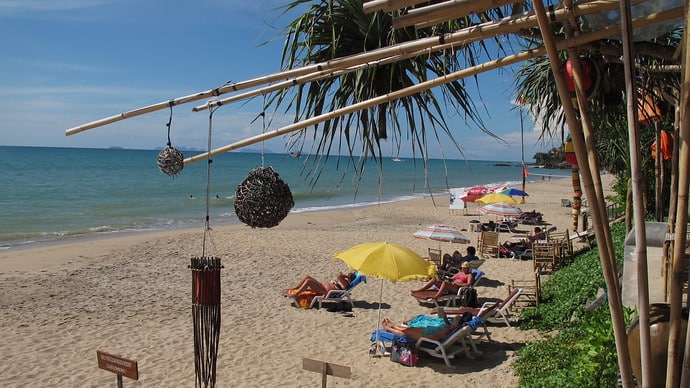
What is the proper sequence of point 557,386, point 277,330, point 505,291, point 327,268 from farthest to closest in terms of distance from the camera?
1. point 327,268
2. point 505,291
3. point 277,330
4. point 557,386

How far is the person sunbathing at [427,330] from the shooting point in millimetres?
7270

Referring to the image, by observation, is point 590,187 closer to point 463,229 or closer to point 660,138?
point 660,138

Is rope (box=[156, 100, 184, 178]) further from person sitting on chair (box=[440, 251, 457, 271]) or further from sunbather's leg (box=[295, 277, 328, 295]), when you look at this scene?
person sitting on chair (box=[440, 251, 457, 271])

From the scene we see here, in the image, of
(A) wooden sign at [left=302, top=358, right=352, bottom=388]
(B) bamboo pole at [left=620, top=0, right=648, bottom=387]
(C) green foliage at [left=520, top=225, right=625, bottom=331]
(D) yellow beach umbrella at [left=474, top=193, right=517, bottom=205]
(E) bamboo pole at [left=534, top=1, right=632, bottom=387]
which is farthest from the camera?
(D) yellow beach umbrella at [left=474, top=193, right=517, bottom=205]

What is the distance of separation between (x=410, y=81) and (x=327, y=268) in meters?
10.8

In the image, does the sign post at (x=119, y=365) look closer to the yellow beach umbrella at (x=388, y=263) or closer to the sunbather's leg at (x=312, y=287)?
the yellow beach umbrella at (x=388, y=263)

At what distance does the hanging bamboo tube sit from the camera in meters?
1.58

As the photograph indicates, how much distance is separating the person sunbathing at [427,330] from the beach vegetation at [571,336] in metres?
0.98

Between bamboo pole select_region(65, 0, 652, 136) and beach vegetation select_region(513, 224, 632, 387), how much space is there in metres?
2.80

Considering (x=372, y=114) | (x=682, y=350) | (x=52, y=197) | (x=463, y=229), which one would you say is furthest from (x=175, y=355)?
(x=52, y=197)

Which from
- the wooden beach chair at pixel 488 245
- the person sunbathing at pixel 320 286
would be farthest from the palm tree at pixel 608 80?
the wooden beach chair at pixel 488 245

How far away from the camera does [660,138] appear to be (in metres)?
6.73

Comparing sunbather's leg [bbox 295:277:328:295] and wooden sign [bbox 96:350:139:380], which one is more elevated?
wooden sign [bbox 96:350:139:380]

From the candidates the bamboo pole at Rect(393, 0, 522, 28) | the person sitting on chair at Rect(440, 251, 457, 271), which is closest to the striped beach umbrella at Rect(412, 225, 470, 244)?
the person sitting on chair at Rect(440, 251, 457, 271)
